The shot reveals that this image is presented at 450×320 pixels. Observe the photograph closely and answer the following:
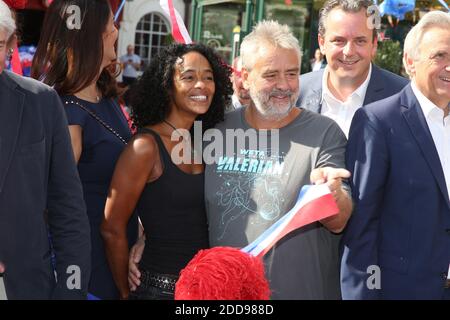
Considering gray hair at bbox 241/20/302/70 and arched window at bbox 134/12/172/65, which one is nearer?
gray hair at bbox 241/20/302/70

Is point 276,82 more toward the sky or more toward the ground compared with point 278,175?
more toward the sky

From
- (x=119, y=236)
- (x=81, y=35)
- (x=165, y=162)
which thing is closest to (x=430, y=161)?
(x=165, y=162)

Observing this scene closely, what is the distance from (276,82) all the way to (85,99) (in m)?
0.94

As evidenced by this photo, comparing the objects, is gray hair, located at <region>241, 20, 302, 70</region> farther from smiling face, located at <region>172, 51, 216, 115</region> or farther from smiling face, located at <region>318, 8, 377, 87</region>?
smiling face, located at <region>318, 8, 377, 87</region>

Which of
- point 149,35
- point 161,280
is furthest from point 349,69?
point 149,35

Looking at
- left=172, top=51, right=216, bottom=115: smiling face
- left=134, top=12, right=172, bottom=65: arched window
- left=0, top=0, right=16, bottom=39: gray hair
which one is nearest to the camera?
left=0, top=0, right=16, bottom=39: gray hair

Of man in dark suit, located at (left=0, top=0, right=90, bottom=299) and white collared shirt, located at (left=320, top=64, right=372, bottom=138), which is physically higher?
white collared shirt, located at (left=320, top=64, right=372, bottom=138)

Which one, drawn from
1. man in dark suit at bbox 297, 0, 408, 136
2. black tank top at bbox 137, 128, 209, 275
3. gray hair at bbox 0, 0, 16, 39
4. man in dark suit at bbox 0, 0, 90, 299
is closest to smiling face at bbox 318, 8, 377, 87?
man in dark suit at bbox 297, 0, 408, 136

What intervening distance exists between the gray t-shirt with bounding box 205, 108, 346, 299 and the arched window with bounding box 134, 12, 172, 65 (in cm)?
1994

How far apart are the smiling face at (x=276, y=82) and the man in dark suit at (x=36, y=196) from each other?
2.81 feet

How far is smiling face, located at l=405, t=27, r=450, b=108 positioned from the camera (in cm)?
269

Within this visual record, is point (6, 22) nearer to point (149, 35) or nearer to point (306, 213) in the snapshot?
point (306, 213)

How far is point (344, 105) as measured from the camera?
11.5 feet

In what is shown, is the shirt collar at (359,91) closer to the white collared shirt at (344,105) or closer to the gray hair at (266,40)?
the white collared shirt at (344,105)
